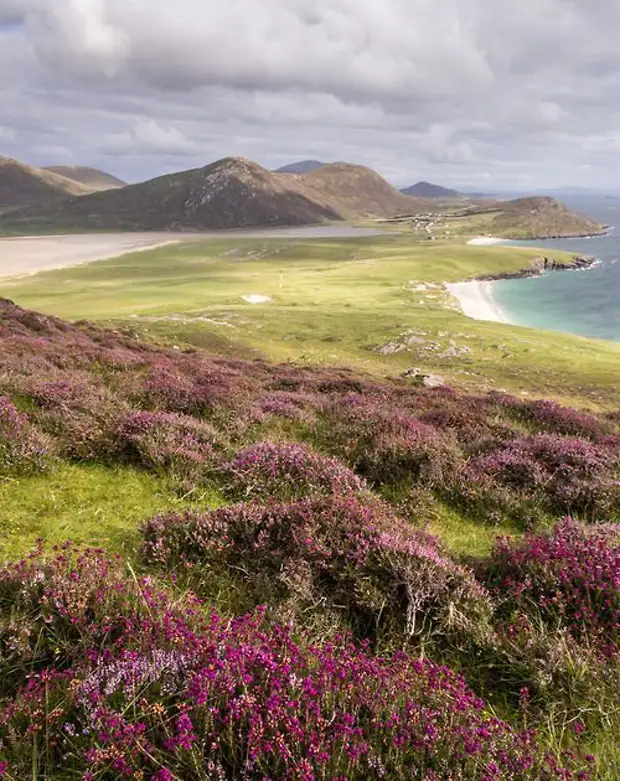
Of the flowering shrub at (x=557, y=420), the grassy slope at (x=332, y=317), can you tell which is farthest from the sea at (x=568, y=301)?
the flowering shrub at (x=557, y=420)

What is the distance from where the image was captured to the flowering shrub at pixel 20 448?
755 cm

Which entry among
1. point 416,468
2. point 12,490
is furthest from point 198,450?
point 416,468

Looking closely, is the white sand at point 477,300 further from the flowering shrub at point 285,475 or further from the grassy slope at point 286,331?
the flowering shrub at point 285,475

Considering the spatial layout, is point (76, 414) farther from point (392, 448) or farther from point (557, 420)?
point (557, 420)

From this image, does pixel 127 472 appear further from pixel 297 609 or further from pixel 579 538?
pixel 579 538

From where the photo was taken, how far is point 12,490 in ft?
23.0

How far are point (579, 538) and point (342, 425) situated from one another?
5.47 metres

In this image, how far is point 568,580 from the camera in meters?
5.04

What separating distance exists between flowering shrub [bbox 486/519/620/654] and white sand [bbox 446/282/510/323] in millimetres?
80401

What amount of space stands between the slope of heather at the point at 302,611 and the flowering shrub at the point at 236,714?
0.6 inches

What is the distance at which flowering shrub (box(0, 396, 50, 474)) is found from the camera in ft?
24.8

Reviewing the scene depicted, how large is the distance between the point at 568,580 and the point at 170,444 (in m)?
5.92

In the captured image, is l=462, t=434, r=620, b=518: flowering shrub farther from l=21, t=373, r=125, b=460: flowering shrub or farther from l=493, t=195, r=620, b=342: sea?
l=493, t=195, r=620, b=342: sea

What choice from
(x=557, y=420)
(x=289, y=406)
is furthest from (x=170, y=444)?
(x=557, y=420)
